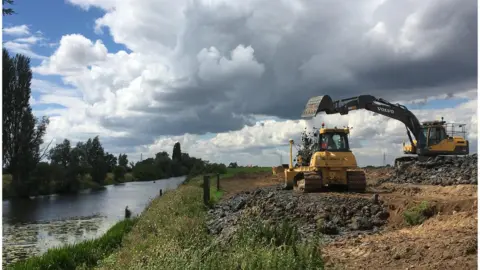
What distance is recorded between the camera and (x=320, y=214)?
535 inches

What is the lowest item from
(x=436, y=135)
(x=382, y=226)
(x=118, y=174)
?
(x=382, y=226)

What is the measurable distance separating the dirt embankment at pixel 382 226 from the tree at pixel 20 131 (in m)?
31.6

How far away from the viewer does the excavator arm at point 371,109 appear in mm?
20547

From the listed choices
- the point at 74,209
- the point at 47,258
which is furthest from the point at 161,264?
the point at 74,209

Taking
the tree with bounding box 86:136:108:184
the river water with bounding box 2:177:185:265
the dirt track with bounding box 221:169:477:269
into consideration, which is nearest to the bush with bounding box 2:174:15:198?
the river water with bounding box 2:177:185:265

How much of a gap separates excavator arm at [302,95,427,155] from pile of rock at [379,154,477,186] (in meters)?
1.17

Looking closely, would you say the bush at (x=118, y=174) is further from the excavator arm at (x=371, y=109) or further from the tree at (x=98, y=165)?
the excavator arm at (x=371, y=109)

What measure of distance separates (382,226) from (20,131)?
41.6 m

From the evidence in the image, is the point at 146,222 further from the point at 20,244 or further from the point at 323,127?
the point at 323,127

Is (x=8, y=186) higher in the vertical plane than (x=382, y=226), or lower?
higher

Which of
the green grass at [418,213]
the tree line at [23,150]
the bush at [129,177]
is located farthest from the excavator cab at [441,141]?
the bush at [129,177]

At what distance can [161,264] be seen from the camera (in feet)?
21.5

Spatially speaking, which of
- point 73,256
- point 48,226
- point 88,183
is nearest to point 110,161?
point 88,183

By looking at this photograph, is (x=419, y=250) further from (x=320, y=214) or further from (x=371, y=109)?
(x=371, y=109)
